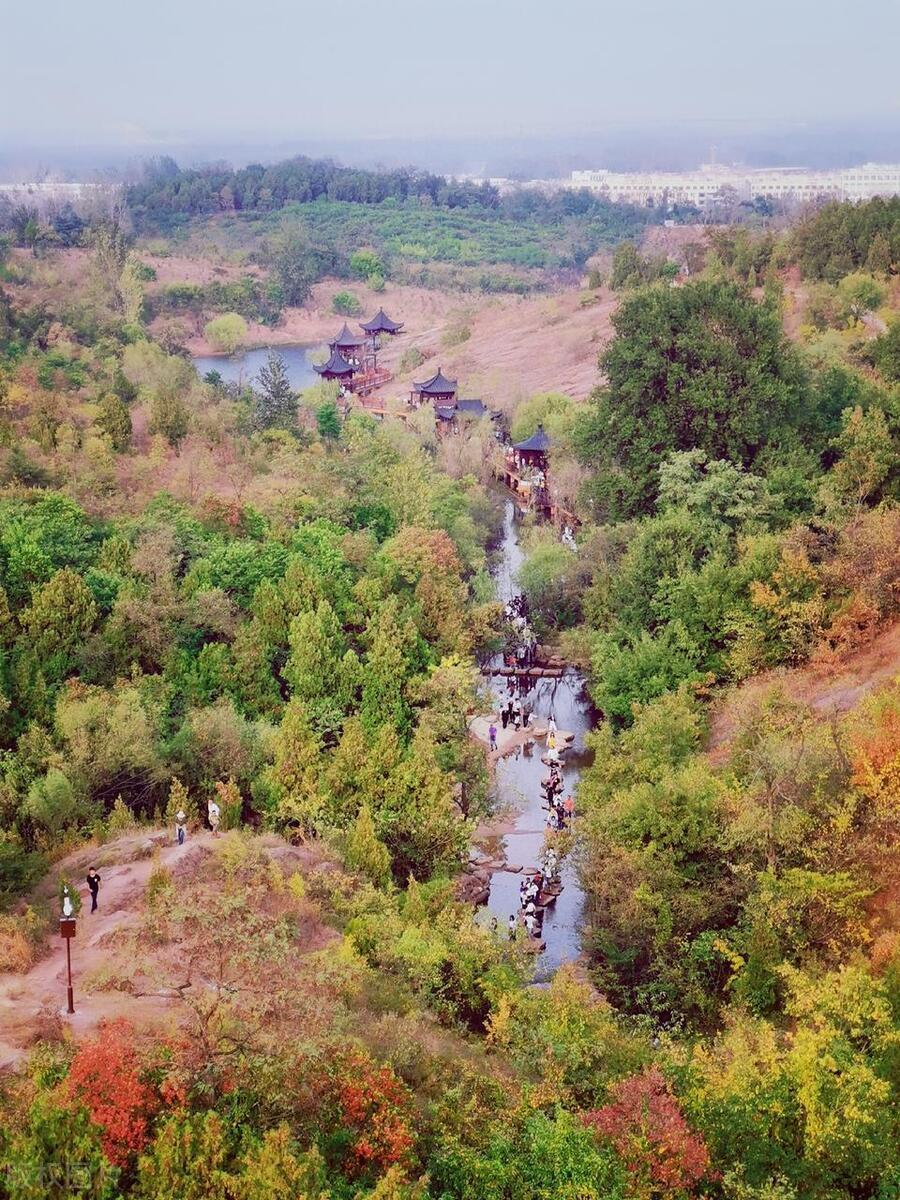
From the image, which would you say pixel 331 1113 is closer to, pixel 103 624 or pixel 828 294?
pixel 103 624

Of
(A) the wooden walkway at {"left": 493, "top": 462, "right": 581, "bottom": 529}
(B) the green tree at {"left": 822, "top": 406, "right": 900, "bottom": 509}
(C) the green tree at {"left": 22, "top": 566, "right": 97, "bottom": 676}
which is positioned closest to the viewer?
(C) the green tree at {"left": 22, "top": 566, "right": 97, "bottom": 676}

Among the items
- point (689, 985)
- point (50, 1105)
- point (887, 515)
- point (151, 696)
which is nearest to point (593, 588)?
point (887, 515)

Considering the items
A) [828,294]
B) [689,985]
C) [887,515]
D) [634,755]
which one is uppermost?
[828,294]

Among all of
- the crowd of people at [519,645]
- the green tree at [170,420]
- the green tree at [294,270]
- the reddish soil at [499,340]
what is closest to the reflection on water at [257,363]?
the reddish soil at [499,340]

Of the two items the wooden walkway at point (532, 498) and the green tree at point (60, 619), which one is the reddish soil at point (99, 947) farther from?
the wooden walkway at point (532, 498)

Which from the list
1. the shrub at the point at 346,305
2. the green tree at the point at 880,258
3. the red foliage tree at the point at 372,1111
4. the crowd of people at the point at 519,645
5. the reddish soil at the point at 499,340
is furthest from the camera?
the shrub at the point at 346,305

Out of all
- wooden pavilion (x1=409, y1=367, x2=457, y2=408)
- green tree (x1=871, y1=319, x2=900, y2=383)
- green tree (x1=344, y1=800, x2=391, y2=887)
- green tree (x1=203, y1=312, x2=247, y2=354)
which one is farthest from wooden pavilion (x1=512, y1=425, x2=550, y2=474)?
green tree (x1=203, y1=312, x2=247, y2=354)

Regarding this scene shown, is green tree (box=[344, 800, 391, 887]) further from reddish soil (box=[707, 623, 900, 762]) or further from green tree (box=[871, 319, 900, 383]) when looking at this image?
green tree (box=[871, 319, 900, 383])
